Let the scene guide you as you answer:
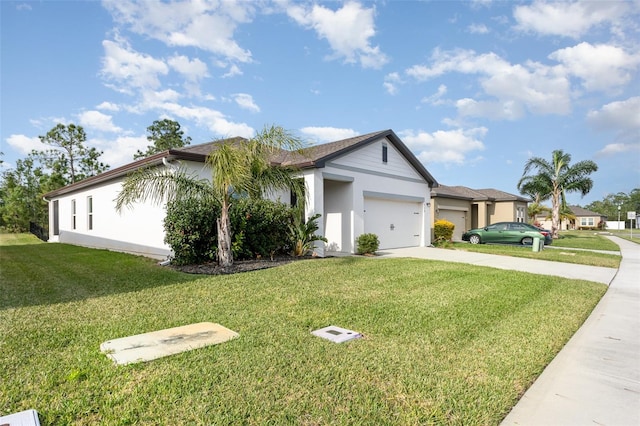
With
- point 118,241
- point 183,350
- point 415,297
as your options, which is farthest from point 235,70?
point 183,350

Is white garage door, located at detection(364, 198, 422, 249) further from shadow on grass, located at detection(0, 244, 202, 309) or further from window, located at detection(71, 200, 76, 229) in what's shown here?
window, located at detection(71, 200, 76, 229)

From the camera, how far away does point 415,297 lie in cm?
625

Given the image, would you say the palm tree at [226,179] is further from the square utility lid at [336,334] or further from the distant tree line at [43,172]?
the distant tree line at [43,172]

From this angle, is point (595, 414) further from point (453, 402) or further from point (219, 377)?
point (219, 377)

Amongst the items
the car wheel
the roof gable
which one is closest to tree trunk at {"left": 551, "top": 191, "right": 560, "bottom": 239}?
the car wheel

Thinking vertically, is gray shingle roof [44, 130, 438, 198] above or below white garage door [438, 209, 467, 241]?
above

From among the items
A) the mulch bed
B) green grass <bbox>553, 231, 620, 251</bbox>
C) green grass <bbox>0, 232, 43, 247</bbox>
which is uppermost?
the mulch bed

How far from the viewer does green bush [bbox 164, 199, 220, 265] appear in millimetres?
9047

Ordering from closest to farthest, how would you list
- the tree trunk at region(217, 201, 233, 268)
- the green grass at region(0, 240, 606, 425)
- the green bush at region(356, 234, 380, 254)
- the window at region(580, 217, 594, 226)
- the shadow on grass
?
1. the green grass at region(0, 240, 606, 425)
2. the shadow on grass
3. the tree trunk at region(217, 201, 233, 268)
4. the green bush at region(356, 234, 380, 254)
5. the window at region(580, 217, 594, 226)

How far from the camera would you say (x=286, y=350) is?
12.1ft

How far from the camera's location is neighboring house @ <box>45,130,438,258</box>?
11.8 m

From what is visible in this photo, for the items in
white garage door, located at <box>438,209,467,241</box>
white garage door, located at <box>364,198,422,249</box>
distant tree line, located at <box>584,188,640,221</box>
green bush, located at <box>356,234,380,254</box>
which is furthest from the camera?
distant tree line, located at <box>584,188,640,221</box>

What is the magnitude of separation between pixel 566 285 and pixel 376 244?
21.5 ft

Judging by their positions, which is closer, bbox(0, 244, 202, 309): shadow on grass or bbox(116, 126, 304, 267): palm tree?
bbox(0, 244, 202, 309): shadow on grass
